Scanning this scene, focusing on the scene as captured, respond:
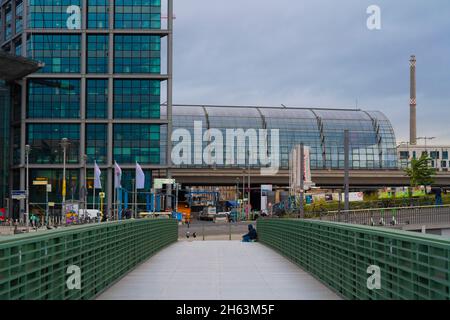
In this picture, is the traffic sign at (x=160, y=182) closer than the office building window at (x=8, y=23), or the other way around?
the traffic sign at (x=160, y=182)

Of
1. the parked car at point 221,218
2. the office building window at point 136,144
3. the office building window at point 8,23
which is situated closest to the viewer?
the office building window at point 136,144

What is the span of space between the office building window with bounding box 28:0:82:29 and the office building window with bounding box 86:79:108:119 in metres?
6.87

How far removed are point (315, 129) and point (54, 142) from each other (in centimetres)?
6015

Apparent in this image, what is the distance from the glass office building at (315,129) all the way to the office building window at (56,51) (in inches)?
1663

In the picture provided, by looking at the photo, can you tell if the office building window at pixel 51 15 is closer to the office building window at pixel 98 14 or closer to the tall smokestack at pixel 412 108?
the office building window at pixel 98 14

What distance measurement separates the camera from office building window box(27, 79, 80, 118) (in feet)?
275

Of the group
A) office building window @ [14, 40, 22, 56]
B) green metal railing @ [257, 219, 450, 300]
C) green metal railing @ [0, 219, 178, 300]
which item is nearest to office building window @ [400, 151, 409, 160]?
office building window @ [14, 40, 22, 56]

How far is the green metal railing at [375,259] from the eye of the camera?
8.46 metres

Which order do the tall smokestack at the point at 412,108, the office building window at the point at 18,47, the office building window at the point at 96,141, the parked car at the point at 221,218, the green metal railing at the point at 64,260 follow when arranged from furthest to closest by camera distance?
the tall smokestack at the point at 412,108 → the parked car at the point at 221,218 → the office building window at the point at 18,47 → the office building window at the point at 96,141 → the green metal railing at the point at 64,260

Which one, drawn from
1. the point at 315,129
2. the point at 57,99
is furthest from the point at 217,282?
the point at 315,129

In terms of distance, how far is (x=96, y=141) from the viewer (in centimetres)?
8400

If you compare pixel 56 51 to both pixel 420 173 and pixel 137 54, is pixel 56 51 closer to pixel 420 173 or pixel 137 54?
pixel 137 54

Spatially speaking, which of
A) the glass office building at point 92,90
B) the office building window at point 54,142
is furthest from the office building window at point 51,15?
the office building window at point 54,142
